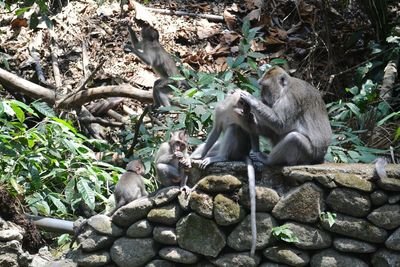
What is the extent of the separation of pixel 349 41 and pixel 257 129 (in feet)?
19.7

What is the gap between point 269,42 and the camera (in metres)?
12.4

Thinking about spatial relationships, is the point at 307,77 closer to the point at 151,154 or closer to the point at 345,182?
the point at 151,154

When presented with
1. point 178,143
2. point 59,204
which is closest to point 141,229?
point 178,143

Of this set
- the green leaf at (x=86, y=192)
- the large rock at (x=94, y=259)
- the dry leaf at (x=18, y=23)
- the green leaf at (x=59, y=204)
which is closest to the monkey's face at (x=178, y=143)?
the large rock at (x=94, y=259)

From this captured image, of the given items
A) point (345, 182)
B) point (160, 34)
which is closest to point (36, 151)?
point (345, 182)

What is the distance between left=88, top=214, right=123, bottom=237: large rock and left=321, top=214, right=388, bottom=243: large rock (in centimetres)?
208

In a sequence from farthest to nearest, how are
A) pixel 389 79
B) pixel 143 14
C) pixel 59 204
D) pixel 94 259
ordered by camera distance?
pixel 143 14 → pixel 389 79 → pixel 59 204 → pixel 94 259

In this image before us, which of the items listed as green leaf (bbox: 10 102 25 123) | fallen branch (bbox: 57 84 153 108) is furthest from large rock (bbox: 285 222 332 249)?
fallen branch (bbox: 57 84 153 108)

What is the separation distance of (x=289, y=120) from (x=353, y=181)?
2.95 feet

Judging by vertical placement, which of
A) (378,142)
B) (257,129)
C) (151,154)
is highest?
(257,129)

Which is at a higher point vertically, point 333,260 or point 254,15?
point 254,15

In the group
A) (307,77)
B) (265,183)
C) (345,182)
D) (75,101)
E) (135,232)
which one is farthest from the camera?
(307,77)

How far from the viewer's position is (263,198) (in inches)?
241

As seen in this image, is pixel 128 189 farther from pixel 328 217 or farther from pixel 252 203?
pixel 328 217
